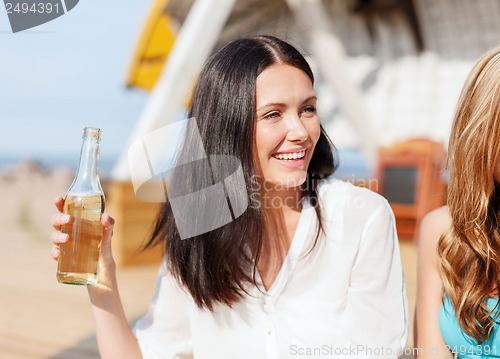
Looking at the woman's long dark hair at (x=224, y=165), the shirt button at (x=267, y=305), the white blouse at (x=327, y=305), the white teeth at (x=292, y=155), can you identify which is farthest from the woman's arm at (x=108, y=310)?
the white teeth at (x=292, y=155)

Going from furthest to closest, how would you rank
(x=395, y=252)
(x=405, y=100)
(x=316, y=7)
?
1. (x=405, y=100)
2. (x=316, y=7)
3. (x=395, y=252)

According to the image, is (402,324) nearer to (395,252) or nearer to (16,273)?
(395,252)

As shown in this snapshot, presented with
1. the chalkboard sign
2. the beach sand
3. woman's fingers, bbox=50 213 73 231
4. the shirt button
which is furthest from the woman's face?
the chalkboard sign

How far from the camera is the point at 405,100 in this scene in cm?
733

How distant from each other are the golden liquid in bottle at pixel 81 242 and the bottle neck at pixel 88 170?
0.02 metres

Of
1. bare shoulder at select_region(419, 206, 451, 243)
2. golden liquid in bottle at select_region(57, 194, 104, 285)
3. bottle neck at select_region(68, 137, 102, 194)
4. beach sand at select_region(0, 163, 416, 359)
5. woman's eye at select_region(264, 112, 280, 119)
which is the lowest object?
beach sand at select_region(0, 163, 416, 359)

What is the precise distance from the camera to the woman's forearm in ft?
5.16

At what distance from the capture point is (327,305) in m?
1.56

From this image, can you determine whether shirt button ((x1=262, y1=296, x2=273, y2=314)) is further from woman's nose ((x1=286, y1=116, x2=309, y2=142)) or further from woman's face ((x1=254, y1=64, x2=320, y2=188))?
woman's nose ((x1=286, y1=116, x2=309, y2=142))

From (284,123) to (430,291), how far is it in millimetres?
710

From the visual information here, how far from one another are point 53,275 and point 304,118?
402 centimetres

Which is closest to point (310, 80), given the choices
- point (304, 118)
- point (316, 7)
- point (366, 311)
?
point (304, 118)

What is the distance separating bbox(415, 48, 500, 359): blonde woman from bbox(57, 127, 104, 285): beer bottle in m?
1.05

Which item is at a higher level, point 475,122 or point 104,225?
point 475,122
